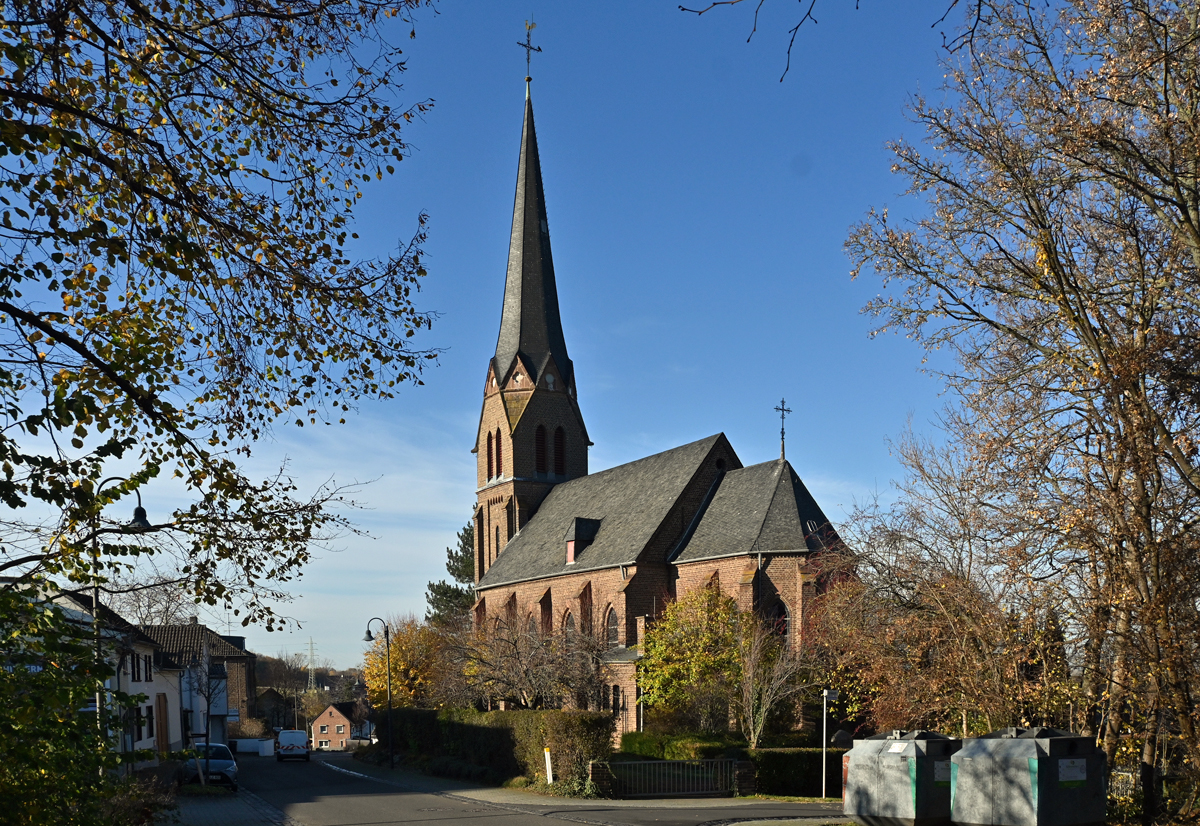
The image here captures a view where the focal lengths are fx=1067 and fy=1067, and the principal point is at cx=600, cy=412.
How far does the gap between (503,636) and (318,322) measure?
35.6m

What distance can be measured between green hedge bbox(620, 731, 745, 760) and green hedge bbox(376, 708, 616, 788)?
1.91 meters

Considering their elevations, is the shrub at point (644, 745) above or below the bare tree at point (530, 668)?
below

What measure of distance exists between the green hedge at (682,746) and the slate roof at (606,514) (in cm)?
1141

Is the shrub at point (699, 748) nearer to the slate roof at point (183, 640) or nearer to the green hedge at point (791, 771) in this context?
the green hedge at point (791, 771)

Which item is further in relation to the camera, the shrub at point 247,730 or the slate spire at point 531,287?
the shrub at point 247,730

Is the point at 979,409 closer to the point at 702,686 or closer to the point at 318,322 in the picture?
the point at 318,322

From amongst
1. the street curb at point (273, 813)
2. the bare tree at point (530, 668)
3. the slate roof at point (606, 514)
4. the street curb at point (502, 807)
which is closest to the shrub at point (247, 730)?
the slate roof at point (606, 514)

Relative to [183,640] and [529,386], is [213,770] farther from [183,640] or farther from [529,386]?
[183,640]

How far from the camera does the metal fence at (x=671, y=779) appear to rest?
87.7 ft

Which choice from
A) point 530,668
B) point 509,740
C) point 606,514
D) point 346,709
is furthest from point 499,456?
point 346,709

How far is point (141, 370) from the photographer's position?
755cm

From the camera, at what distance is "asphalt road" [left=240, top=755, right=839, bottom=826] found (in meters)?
20.9

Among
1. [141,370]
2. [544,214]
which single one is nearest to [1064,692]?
[141,370]

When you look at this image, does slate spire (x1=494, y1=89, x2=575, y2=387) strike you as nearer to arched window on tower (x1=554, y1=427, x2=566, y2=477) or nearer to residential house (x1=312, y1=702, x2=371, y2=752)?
arched window on tower (x1=554, y1=427, x2=566, y2=477)
